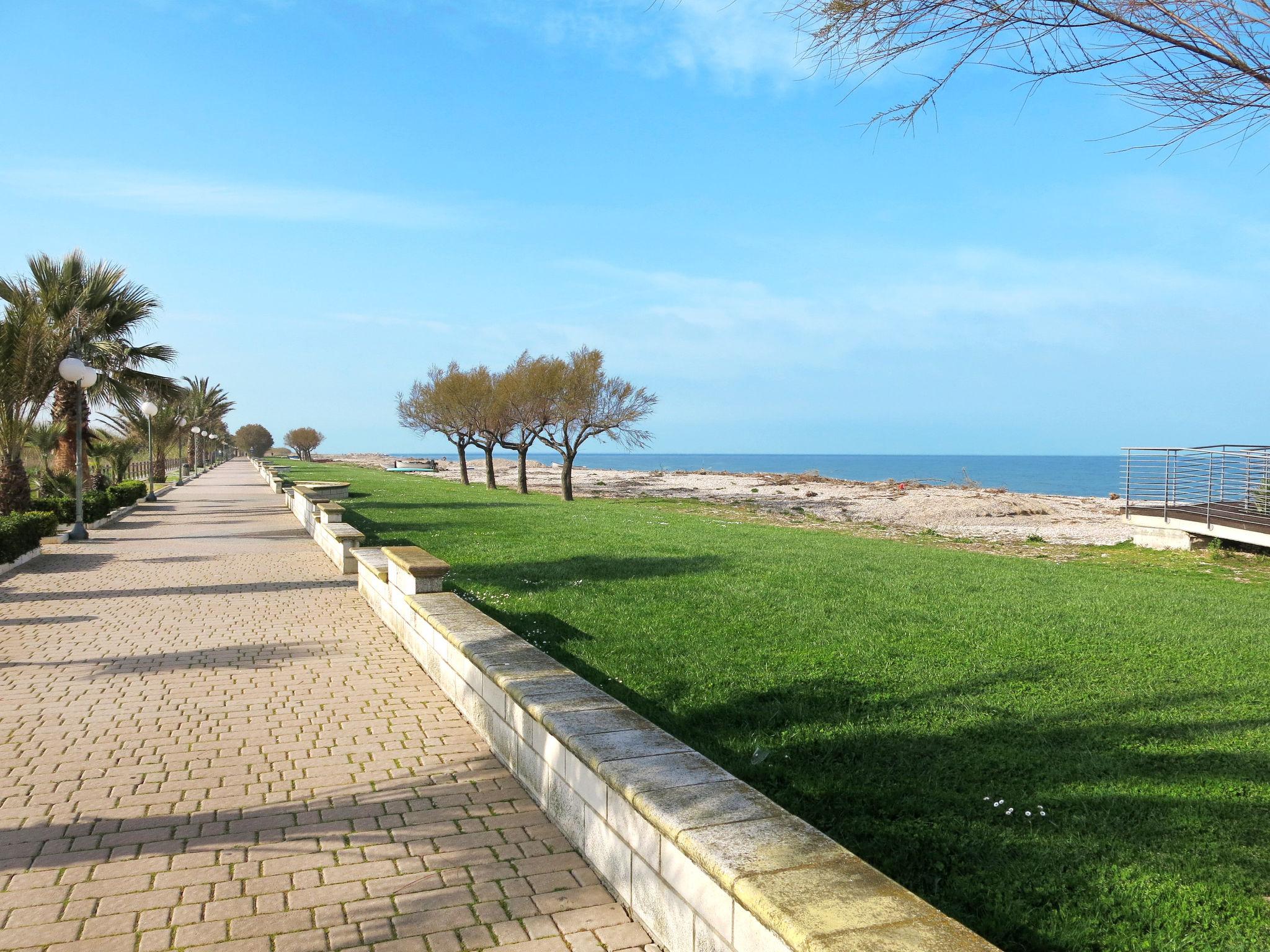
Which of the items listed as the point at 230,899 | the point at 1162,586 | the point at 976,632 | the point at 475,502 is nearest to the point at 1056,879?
the point at 230,899

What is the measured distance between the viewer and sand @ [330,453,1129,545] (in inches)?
987

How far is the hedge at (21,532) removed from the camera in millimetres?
11867

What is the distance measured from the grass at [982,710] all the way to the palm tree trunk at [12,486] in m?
10.1

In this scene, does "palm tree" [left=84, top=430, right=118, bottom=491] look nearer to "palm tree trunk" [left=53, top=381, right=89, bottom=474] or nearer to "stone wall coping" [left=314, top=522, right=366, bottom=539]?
"palm tree trunk" [left=53, top=381, right=89, bottom=474]

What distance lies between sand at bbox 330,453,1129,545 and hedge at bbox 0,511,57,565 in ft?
62.3

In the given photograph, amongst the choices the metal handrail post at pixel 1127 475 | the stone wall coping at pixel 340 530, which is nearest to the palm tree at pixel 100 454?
the stone wall coping at pixel 340 530

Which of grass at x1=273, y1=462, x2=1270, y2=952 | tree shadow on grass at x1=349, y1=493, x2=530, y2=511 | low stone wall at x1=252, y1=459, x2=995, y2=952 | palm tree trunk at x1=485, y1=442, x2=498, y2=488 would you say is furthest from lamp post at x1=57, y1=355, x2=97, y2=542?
palm tree trunk at x1=485, y1=442, x2=498, y2=488

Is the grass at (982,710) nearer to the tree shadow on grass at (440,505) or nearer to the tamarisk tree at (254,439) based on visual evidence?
the tree shadow on grass at (440,505)

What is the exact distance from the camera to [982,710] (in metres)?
4.94

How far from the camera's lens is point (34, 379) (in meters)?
16.6

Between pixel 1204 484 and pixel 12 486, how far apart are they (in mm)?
22108

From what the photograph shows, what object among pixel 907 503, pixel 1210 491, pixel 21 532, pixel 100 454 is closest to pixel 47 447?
pixel 100 454

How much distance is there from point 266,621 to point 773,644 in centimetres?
513

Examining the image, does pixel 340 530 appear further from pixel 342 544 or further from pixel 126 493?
pixel 126 493
